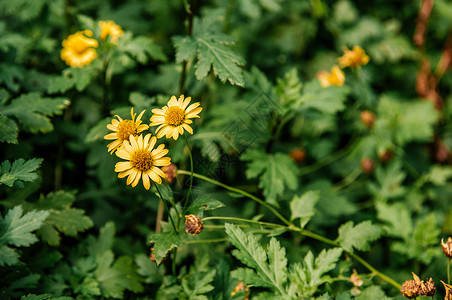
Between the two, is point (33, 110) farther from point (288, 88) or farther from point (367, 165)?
point (367, 165)

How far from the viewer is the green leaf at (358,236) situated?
5.36 feet

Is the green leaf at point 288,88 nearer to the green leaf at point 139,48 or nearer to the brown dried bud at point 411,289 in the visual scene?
the green leaf at point 139,48

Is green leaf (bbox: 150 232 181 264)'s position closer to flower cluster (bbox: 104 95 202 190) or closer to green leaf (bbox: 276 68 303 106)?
flower cluster (bbox: 104 95 202 190)

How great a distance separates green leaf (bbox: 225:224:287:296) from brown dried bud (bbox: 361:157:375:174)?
5.04 ft

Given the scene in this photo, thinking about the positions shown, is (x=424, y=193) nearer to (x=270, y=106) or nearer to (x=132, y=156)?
(x=270, y=106)

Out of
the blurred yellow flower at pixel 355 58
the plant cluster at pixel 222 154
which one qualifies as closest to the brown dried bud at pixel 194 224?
the plant cluster at pixel 222 154

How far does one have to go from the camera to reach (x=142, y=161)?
54.1 inches

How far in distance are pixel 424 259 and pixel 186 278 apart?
126 centimetres

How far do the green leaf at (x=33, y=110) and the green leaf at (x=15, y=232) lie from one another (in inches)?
21.8

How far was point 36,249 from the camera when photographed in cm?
178

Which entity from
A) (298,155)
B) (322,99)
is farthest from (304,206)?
(298,155)

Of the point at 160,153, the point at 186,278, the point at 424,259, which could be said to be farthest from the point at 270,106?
the point at 424,259

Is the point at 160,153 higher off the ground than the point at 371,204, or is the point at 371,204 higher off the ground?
the point at 160,153

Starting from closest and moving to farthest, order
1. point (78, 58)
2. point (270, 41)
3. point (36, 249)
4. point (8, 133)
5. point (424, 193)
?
point (8, 133) → point (36, 249) → point (78, 58) → point (424, 193) → point (270, 41)
